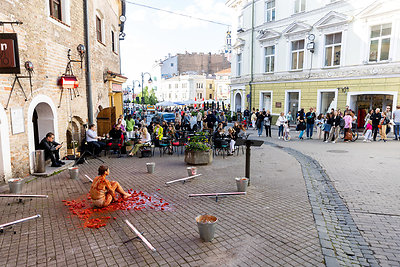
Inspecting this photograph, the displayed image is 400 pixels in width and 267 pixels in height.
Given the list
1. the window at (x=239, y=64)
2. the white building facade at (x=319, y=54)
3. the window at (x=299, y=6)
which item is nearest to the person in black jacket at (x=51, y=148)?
the white building facade at (x=319, y=54)

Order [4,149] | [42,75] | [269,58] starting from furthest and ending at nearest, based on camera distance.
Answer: [269,58]
[42,75]
[4,149]

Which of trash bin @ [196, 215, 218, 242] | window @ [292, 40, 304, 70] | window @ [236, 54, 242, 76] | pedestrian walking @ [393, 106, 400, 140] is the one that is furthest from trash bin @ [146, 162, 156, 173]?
window @ [236, 54, 242, 76]

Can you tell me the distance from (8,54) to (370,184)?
10.5 meters

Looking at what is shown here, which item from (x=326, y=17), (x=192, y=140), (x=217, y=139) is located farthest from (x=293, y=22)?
(x=192, y=140)

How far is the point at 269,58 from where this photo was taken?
1018 inches

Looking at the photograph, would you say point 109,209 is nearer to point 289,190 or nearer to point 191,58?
point 289,190

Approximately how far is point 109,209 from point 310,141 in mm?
13517

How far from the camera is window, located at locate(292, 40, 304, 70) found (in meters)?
22.8

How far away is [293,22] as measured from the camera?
22688 mm

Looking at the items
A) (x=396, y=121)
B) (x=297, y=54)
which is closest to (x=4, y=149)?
(x=396, y=121)

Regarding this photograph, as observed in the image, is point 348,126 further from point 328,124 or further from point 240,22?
point 240,22

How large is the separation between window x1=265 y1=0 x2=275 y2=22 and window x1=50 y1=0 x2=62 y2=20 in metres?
19.5

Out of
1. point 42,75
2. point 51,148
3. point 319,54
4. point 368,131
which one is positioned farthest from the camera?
point 319,54

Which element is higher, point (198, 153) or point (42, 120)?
point (42, 120)
